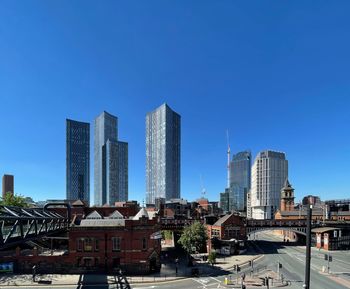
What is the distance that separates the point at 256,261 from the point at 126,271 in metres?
29.0

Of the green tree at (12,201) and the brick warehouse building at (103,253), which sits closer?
the brick warehouse building at (103,253)

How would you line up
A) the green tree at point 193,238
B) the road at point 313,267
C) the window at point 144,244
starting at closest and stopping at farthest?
the road at point 313,267 → the window at point 144,244 → the green tree at point 193,238

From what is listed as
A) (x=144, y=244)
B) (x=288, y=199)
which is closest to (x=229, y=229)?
(x=144, y=244)

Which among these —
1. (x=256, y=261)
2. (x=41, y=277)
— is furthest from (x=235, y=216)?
(x=41, y=277)

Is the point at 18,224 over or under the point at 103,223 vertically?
over

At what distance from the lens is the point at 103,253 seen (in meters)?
53.5

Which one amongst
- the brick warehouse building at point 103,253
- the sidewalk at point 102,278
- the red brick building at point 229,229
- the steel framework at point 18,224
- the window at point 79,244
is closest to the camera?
the steel framework at point 18,224

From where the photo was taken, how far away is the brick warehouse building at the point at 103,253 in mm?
52000

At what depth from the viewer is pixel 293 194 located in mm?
143875

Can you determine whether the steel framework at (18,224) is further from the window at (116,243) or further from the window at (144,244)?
the window at (144,244)

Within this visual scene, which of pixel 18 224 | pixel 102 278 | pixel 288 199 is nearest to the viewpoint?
pixel 18 224

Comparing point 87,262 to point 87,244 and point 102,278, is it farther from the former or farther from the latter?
point 102,278

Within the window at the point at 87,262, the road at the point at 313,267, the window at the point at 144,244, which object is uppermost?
the window at the point at 144,244

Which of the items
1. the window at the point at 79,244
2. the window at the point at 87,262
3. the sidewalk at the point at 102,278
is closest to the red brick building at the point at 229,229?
the sidewalk at the point at 102,278
